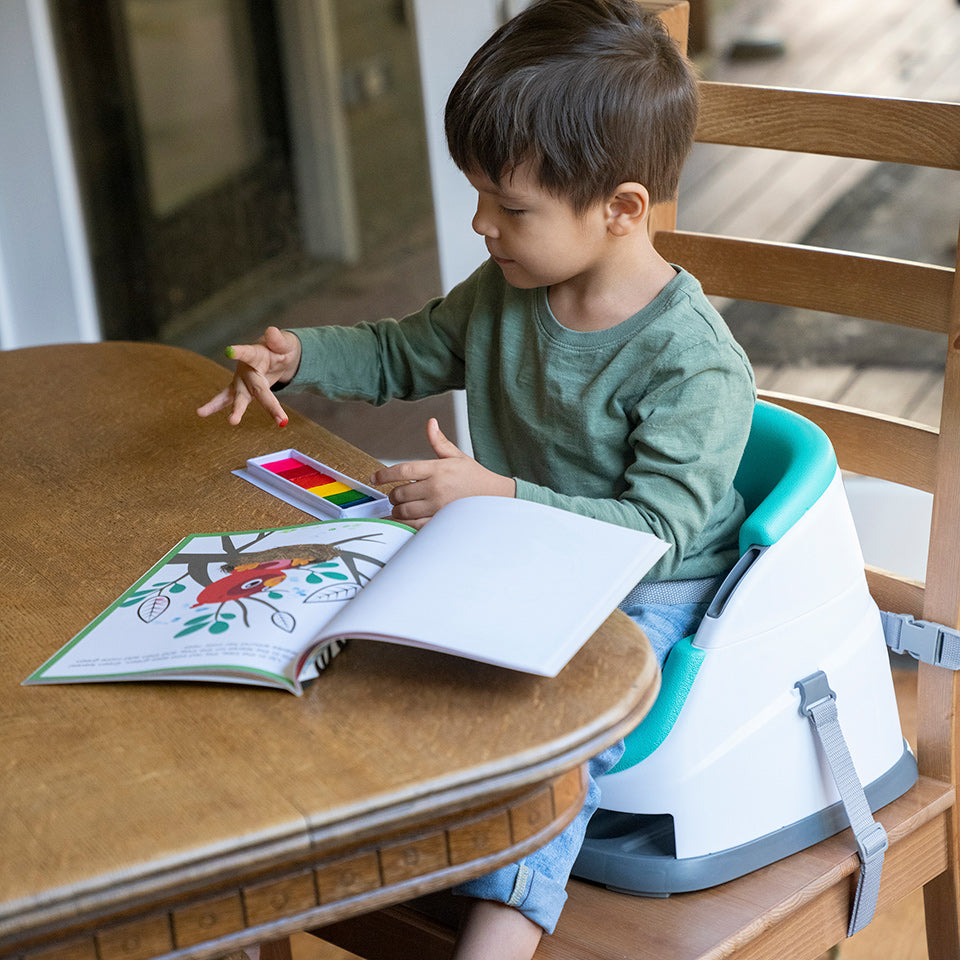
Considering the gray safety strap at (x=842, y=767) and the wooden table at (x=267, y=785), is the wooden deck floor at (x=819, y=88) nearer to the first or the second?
the gray safety strap at (x=842, y=767)

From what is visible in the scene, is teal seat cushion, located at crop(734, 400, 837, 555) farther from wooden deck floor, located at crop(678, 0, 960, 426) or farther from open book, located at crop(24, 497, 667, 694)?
wooden deck floor, located at crop(678, 0, 960, 426)

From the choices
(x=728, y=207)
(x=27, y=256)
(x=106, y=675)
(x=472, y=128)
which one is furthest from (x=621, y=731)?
(x=27, y=256)

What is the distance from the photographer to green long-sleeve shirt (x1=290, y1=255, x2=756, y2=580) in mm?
903

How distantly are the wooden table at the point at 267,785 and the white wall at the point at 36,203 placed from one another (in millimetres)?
1473

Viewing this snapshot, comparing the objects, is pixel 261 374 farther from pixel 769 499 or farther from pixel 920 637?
pixel 920 637

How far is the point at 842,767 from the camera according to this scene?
0.89m

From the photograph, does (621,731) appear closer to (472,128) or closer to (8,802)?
(8,802)

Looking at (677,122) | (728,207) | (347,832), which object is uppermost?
(677,122)

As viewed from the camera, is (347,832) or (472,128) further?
(472,128)

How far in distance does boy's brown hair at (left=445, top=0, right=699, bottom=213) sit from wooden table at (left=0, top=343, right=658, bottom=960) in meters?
0.40

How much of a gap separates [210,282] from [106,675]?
179 centimetres

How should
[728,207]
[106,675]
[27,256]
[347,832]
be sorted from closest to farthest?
[347,832], [106,675], [728,207], [27,256]

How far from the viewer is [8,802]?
557 millimetres

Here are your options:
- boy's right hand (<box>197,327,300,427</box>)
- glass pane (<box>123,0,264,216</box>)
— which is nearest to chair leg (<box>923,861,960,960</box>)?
boy's right hand (<box>197,327,300,427</box>)
